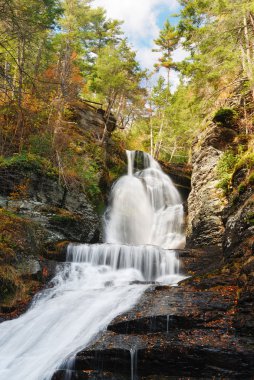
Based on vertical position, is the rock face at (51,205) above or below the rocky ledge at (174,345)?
above

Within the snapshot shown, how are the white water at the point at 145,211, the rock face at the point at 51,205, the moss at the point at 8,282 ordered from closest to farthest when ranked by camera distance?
the moss at the point at 8,282, the rock face at the point at 51,205, the white water at the point at 145,211

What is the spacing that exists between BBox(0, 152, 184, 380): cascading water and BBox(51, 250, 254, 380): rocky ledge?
0.50 metres

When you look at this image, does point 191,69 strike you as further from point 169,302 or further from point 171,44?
point 171,44

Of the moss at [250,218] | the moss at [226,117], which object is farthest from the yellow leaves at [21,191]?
the moss at [226,117]

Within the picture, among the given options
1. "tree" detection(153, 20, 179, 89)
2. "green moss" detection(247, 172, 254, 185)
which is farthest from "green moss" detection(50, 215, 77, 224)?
"tree" detection(153, 20, 179, 89)

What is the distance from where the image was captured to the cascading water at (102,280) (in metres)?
6.47

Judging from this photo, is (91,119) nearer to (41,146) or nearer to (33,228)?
(41,146)

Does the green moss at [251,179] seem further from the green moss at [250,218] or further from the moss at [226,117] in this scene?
the moss at [226,117]

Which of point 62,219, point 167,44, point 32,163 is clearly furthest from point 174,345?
point 167,44

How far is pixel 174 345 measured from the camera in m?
5.45

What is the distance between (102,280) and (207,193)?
21.2 ft

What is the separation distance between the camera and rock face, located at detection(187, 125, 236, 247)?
1327cm

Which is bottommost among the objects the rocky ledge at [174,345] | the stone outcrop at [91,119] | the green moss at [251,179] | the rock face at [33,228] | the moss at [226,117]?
the rocky ledge at [174,345]

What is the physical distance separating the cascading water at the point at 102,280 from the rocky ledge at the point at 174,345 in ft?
1.64
